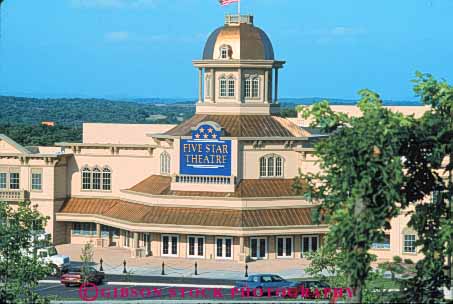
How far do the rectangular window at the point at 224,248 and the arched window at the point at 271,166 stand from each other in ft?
17.7

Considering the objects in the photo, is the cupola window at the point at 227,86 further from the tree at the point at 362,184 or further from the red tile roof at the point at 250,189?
the tree at the point at 362,184

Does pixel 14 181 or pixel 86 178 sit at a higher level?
pixel 86 178

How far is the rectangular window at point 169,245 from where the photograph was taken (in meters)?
86.9

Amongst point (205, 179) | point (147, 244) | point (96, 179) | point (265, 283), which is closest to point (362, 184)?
point (265, 283)

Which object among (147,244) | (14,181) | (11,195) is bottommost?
(147,244)

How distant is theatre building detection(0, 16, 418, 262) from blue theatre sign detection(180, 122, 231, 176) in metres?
0.06

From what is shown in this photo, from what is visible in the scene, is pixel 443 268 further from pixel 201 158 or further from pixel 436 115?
pixel 201 158

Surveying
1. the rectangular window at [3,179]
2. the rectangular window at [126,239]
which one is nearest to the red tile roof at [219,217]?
the rectangular window at [126,239]

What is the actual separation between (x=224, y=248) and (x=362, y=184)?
143 ft

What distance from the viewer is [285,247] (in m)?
86.3

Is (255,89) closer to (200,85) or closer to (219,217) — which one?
(200,85)

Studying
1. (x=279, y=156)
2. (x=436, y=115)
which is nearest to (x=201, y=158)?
(x=279, y=156)

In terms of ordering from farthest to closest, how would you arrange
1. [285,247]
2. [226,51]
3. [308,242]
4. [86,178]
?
1. [86,178]
2. [226,51]
3. [308,242]
4. [285,247]

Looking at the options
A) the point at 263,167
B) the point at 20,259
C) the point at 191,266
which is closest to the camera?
the point at 20,259
